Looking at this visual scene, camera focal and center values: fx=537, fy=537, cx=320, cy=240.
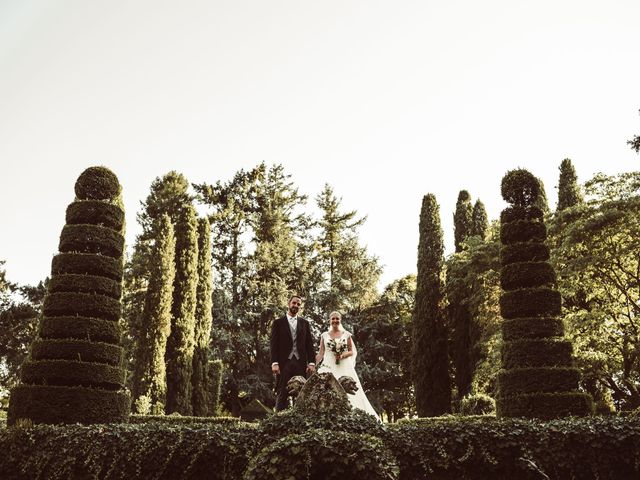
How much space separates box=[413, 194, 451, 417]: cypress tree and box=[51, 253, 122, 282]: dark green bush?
1926 cm

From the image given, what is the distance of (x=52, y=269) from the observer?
10008 millimetres

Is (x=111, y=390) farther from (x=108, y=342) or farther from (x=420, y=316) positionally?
(x=420, y=316)

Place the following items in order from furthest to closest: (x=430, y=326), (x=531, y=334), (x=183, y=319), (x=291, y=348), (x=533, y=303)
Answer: (x=430, y=326), (x=183, y=319), (x=533, y=303), (x=531, y=334), (x=291, y=348)

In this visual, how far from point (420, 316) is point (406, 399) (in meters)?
6.91

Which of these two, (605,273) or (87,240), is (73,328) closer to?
(87,240)

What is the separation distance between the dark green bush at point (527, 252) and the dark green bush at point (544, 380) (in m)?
2.34

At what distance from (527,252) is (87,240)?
890 cm

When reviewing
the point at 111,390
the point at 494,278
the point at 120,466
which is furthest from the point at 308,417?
the point at 494,278

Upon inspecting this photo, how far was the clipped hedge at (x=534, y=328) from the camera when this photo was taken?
1065 cm

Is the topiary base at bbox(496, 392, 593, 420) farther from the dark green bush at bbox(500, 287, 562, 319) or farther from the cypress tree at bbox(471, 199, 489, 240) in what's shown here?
the cypress tree at bbox(471, 199, 489, 240)

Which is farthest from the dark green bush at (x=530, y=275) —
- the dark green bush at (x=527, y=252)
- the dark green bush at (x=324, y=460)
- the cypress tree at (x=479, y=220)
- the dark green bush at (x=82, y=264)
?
the cypress tree at (x=479, y=220)

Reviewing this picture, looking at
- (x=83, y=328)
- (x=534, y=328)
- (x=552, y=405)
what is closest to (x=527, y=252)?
(x=534, y=328)

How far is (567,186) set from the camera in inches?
1113

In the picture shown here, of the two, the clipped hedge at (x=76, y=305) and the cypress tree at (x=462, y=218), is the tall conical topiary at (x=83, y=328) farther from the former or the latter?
the cypress tree at (x=462, y=218)
